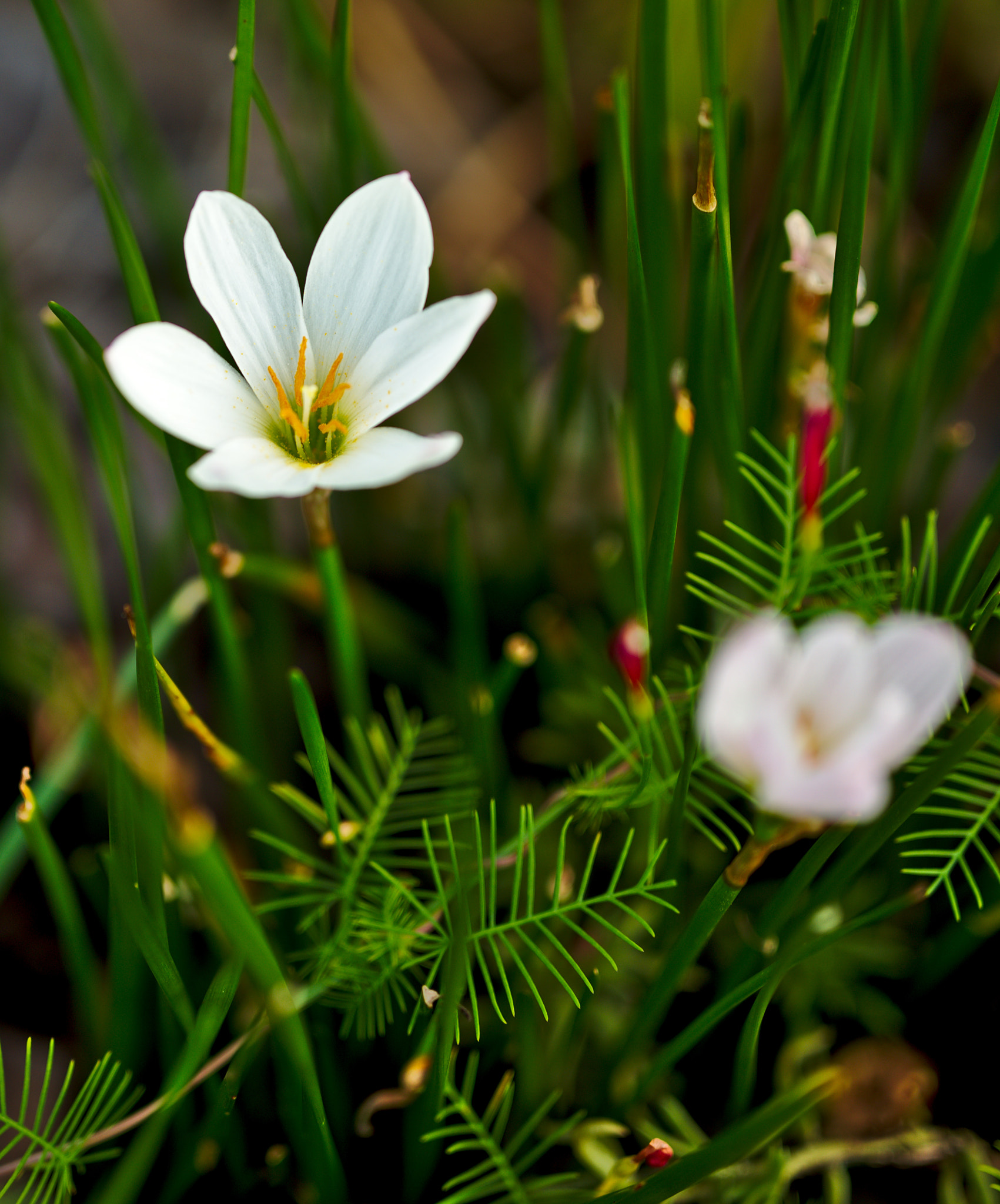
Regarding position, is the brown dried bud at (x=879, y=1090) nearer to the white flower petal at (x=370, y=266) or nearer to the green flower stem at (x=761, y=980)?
the green flower stem at (x=761, y=980)

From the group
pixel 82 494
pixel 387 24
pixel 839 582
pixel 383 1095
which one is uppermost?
pixel 387 24

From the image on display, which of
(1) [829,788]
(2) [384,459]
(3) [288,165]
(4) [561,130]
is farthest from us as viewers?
(4) [561,130]

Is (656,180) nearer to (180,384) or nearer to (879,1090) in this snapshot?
(180,384)

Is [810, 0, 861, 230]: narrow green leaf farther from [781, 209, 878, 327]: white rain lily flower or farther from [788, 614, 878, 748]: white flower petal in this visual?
[788, 614, 878, 748]: white flower petal

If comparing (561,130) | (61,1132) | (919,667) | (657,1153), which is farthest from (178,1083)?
(561,130)

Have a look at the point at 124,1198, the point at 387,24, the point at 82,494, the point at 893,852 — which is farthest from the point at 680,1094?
the point at 387,24

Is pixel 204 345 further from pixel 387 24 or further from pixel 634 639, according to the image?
pixel 387 24
